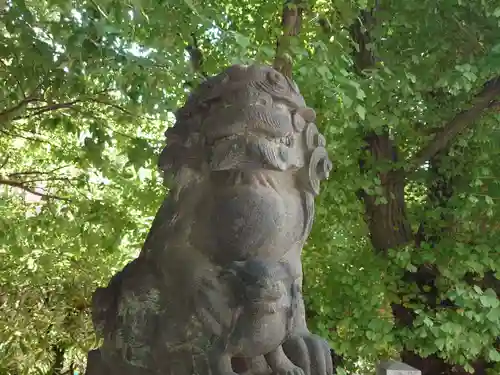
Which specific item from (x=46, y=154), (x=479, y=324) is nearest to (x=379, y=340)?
(x=479, y=324)

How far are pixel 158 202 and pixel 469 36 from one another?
216 cm

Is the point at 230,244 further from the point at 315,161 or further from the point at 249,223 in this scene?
the point at 315,161

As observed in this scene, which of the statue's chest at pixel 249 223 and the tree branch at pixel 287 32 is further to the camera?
the tree branch at pixel 287 32

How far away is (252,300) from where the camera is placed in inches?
49.5

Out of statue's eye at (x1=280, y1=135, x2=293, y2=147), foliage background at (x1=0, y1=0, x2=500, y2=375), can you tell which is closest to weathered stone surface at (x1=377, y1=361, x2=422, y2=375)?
foliage background at (x1=0, y1=0, x2=500, y2=375)

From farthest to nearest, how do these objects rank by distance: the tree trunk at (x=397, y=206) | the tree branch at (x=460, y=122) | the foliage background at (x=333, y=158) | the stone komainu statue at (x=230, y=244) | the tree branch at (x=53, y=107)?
the tree trunk at (x=397, y=206), the tree branch at (x=460, y=122), the tree branch at (x=53, y=107), the foliage background at (x=333, y=158), the stone komainu statue at (x=230, y=244)

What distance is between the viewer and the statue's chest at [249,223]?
1329 mm

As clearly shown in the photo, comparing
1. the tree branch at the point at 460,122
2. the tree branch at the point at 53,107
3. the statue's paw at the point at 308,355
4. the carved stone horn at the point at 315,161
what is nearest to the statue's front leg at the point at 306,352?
the statue's paw at the point at 308,355

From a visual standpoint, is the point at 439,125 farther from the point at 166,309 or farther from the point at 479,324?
the point at 166,309

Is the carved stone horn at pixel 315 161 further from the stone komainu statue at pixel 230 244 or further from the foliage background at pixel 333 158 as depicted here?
the foliage background at pixel 333 158

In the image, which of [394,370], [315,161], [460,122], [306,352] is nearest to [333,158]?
[460,122]

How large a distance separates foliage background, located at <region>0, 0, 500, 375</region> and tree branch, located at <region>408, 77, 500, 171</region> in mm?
58

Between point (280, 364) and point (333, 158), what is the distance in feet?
7.85

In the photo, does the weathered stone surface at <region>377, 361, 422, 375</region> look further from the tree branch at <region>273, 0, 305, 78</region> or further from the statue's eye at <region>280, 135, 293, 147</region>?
the statue's eye at <region>280, 135, 293, 147</region>
